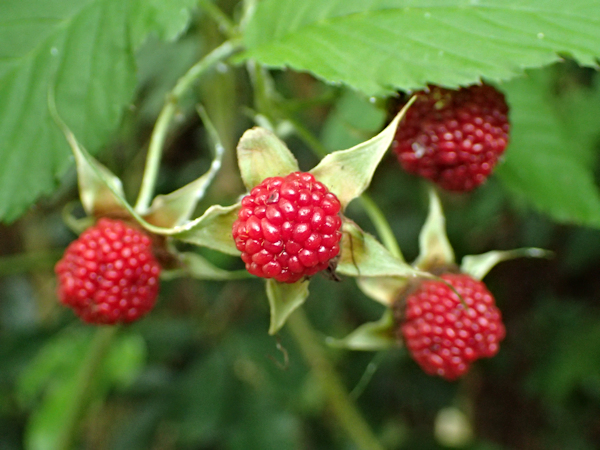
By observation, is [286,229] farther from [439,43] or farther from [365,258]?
[439,43]

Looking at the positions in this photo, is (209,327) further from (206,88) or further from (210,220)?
(210,220)

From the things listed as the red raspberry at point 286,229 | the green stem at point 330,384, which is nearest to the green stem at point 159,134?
the red raspberry at point 286,229

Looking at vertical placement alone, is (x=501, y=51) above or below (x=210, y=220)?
above

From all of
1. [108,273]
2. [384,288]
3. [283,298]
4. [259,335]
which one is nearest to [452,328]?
[384,288]

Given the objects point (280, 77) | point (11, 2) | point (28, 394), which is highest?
point (11, 2)

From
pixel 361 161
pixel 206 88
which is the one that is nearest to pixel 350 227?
pixel 361 161

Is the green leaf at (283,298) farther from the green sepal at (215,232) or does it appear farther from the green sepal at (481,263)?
the green sepal at (481,263)
